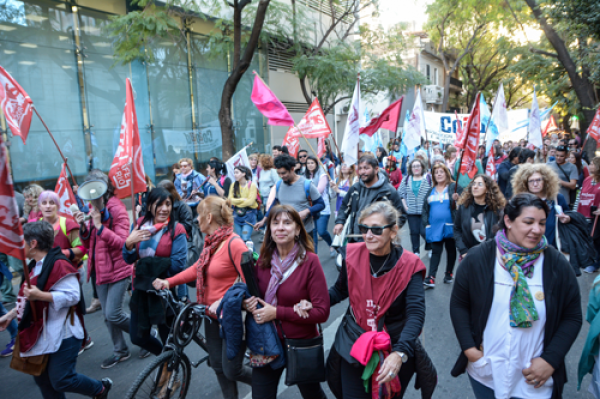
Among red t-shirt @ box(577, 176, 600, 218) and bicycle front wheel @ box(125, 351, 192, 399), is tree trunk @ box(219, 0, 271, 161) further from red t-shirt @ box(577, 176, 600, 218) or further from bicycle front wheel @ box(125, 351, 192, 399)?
bicycle front wheel @ box(125, 351, 192, 399)

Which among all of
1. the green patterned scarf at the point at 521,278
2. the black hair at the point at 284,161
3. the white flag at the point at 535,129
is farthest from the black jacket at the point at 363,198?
the white flag at the point at 535,129

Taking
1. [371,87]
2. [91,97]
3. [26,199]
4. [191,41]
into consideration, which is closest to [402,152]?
[371,87]

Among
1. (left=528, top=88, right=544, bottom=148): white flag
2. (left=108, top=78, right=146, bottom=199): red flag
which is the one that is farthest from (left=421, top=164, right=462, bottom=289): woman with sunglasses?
(left=528, top=88, right=544, bottom=148): white flag

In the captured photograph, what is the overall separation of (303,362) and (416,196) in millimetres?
4910

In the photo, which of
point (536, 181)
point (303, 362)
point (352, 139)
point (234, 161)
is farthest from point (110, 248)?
point (234, 161)

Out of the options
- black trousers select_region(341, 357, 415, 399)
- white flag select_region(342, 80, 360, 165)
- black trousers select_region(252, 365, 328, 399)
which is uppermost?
white flag select_region(342, 80, 360, 165)

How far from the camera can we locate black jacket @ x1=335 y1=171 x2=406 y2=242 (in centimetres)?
545

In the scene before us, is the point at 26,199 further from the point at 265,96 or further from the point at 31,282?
the point at 265,96

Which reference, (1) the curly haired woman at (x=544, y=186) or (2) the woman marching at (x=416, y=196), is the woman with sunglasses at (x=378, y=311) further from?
(2) the woman marching at (x=416, y=196)

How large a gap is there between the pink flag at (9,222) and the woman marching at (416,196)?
213 inches

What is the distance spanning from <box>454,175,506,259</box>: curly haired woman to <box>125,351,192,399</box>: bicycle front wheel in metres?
3.32

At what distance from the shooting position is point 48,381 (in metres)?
3.19

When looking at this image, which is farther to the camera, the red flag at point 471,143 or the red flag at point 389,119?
the red flag at point 389,119

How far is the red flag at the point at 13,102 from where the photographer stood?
5.33 metres
